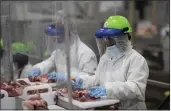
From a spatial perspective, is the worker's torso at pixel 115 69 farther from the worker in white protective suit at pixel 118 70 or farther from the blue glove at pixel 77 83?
the blue glove at pixel 77 83

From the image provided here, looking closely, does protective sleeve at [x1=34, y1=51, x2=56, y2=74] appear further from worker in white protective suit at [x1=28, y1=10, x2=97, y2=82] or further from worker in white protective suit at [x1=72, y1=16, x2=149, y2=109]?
worker in white protective suit at [x1=72, y1=16, x2=149, y2=109]

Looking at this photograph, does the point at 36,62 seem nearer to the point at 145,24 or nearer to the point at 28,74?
the point at 28,74

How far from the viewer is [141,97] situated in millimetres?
1978

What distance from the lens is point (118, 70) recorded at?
6.41ft

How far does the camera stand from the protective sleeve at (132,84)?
1899 mm

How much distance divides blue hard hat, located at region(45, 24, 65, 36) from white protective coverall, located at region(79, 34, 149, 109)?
26 centimetres

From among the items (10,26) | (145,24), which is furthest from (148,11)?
(10,26)

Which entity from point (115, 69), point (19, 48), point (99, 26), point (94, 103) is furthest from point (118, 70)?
point (99, 26)

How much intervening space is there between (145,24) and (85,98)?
4222mm

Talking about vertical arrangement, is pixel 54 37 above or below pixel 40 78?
above

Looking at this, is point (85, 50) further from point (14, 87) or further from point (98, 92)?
point (14, 87)

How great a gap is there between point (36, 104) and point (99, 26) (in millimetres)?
1238

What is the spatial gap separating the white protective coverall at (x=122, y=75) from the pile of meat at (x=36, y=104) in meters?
0.24

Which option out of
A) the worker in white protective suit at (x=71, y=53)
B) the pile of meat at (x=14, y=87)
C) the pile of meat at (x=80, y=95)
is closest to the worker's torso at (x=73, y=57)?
the worker in white protective suit at (x=71, y=53)
